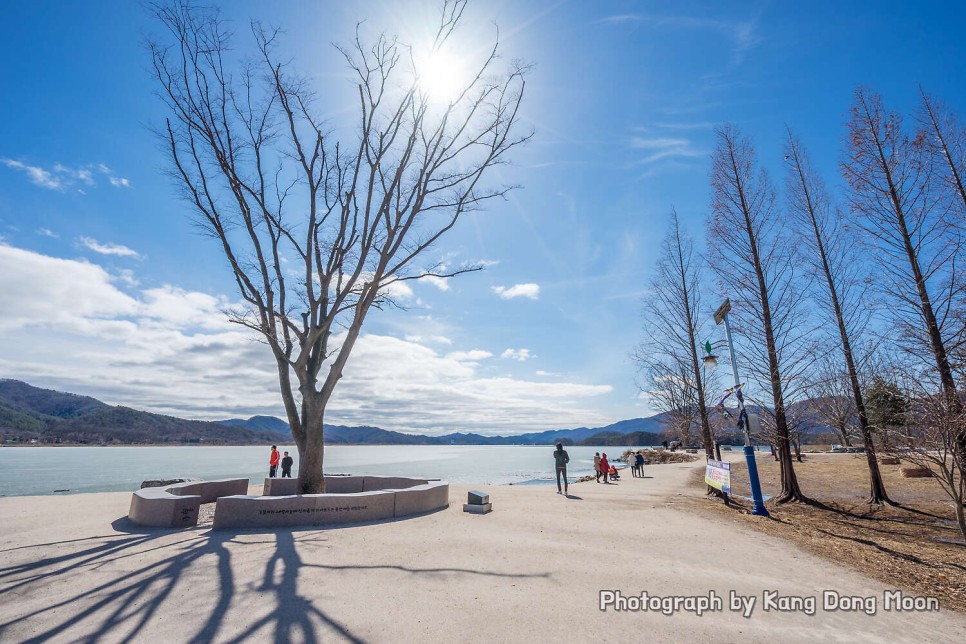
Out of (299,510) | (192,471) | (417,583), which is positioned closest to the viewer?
(417,583)

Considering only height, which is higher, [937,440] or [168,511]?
[937,440]

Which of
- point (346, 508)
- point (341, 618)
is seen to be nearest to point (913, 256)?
point (341, 618)

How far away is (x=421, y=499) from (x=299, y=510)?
10.3 ft

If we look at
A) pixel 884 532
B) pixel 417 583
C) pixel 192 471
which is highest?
pixel 417 583

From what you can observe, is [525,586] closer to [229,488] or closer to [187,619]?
[187,619]

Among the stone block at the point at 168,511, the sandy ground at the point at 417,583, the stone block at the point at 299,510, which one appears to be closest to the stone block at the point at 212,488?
the stone block at the point at 168,511

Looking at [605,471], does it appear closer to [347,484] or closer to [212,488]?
[347,484]

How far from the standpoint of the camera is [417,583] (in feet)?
18.9

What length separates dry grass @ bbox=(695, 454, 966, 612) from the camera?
20.2 ft

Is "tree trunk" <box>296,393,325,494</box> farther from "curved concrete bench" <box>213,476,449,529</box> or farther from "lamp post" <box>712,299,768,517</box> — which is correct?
"lamp post" <box>712,299,768,517</box>

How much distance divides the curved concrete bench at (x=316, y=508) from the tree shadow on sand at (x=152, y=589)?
88 centimetres

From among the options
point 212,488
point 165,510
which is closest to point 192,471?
point 212,488

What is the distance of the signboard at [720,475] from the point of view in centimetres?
1230

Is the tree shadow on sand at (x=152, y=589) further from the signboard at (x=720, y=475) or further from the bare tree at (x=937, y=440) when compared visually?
the signboard at (x=720, y=475)
